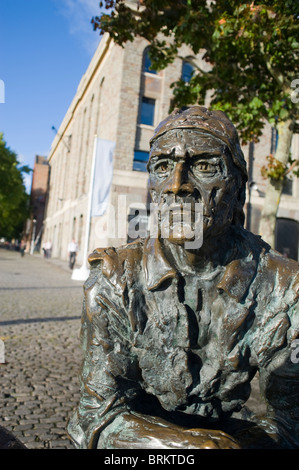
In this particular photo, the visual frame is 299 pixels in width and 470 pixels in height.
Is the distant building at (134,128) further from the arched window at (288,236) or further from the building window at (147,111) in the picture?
the arched window at (288,236)

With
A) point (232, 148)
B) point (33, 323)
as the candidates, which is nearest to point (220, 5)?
point (232, 148)

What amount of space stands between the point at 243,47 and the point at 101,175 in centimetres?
666

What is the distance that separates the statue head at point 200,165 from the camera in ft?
4.58

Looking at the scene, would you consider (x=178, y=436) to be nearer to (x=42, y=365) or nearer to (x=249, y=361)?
(x=249, y=361)

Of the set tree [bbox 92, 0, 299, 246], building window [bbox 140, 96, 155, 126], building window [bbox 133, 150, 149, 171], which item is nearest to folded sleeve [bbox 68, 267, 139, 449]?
tree [bbox 92, 0, 299, 246]

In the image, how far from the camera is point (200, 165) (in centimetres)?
143

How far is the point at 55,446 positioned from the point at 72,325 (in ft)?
14.0

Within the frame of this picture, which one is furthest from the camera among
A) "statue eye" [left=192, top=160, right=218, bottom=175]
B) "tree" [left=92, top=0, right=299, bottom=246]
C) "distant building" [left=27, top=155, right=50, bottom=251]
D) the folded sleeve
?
"distant building" [left=27, top=155, right=50, bottom=251]

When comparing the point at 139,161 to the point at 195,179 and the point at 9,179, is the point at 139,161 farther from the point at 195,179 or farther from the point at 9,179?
the point at 9,179

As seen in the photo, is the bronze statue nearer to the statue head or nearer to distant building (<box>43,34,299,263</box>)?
the statue head

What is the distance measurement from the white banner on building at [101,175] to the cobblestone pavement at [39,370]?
3374 mm

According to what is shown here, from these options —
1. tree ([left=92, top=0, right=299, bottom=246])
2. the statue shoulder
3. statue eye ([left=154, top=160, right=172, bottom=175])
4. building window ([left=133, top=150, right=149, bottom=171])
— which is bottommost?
the statue shoulder

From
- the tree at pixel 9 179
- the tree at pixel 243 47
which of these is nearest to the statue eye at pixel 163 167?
the tree at pixel 243 47

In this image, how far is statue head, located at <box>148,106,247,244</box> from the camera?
1396 mm
